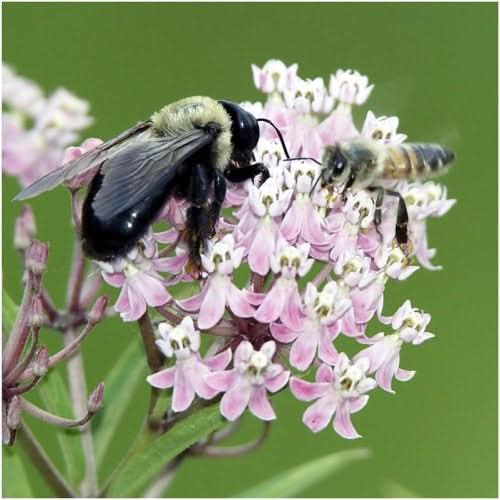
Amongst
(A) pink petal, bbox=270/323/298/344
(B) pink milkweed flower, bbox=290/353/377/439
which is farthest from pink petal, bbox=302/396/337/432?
Result: (A) pink petal, bbox=270/323/298/344

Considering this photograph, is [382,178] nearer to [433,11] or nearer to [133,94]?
[133,94]

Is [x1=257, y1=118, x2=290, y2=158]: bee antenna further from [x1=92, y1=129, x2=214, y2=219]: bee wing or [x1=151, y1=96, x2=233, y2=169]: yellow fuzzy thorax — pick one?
[x1=92, y1=129, x2=214, y2=219]: bee wing

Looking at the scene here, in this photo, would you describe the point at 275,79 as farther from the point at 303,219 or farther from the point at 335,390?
the point at 335,390

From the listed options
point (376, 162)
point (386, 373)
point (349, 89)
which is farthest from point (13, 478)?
point (349, 89)

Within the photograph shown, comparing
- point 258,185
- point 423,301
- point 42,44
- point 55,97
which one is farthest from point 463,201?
point 258,185

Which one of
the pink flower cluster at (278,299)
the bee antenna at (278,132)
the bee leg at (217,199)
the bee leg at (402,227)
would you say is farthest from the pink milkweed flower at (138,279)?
the bee leg at (402,227)
